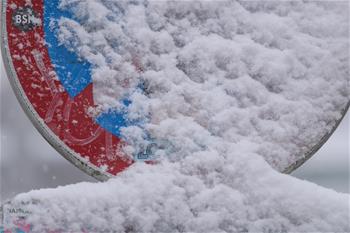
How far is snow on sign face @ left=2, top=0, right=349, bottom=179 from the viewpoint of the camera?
1.65 metres

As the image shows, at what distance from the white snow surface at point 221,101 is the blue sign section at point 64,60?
0.09 feet

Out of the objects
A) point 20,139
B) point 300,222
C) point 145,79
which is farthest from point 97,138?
point 20,139

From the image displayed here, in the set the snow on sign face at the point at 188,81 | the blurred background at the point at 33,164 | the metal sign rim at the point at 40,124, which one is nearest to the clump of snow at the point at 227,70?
the snow on sign face at the point at 188,81

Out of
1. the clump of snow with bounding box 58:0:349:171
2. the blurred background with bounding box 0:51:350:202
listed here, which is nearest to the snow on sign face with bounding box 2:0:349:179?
the clump of snow with bounding box 58:0:349:171

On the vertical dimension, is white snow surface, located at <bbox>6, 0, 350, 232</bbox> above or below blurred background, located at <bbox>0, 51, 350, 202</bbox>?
above

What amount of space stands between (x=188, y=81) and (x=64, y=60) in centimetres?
35

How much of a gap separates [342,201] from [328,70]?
361 mm

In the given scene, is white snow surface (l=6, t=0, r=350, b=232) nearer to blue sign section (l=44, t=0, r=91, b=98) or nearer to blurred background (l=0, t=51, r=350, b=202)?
blue sign section (l=44, t=0, r=91, b=98)

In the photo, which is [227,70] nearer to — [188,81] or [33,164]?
[188,81]

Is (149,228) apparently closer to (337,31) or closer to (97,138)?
(97,138)

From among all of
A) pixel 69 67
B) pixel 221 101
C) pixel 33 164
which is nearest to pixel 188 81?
pixel 221 101

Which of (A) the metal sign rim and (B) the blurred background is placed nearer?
(A) the metal sign rim

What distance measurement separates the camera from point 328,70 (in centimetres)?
166

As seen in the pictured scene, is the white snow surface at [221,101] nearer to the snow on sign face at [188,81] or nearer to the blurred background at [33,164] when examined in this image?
the snow on sign face at [188,81]
